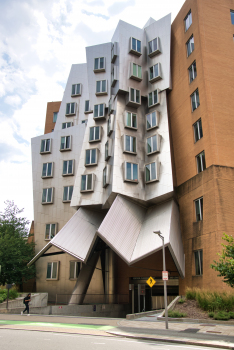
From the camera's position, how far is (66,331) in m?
15.2

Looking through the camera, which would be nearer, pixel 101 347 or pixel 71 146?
pixel 101 347

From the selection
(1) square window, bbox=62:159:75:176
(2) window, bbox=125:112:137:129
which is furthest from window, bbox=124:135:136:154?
(1) square window, bbox=62:159:75:176

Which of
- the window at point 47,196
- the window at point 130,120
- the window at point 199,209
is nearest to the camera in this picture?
the window at point 199,209

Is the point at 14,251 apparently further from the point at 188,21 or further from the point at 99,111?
the point at 188,21

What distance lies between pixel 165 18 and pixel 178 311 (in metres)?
32.5

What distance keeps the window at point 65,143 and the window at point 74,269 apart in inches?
631

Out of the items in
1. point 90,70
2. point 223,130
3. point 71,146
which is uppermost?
point 90,70

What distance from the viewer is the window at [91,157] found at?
119 feet

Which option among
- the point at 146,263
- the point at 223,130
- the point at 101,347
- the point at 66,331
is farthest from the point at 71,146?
the point at 101,347

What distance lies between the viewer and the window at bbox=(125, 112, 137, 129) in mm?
33741

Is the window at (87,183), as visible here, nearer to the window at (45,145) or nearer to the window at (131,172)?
the window at (131,172)

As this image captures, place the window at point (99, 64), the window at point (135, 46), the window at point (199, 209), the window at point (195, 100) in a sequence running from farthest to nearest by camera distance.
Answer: the window at point (99, 64) → the window at point (135, 46) → the window at point (195, 100) → the window at point (199, 209)

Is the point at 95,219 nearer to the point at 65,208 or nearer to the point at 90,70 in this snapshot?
the point at 65,208

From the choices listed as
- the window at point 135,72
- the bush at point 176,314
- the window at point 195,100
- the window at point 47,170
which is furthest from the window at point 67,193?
the bush at point 176,314
